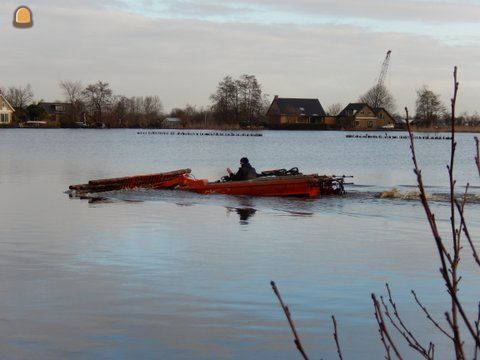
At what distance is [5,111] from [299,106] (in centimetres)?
5697

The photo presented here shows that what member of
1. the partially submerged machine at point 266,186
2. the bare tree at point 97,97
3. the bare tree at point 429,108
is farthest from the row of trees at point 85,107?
the partially submerged machine at point 266,186

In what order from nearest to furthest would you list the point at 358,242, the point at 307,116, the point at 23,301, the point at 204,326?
the point at 204,326 < the point at 23,301 < the point at 358,242 < the point at 307,116

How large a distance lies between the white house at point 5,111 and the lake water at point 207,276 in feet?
386

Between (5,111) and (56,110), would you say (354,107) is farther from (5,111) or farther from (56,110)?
(5,111)

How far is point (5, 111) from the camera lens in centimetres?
13875

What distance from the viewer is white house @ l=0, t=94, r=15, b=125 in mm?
135625

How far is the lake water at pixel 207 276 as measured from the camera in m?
8.86

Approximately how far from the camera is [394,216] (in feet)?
70.7

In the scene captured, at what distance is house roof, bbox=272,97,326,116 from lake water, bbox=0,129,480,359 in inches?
5212

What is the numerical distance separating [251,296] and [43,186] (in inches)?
830

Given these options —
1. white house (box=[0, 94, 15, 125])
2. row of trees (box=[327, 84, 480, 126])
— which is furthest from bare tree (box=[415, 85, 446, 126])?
white house (box=[0, 94, 15, 125])

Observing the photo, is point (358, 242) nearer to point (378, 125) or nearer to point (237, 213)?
point (237, 213)

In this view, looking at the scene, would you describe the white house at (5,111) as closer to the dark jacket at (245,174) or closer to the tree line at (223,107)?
the tree line at (223,107)

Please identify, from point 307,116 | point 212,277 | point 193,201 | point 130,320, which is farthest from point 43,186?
point 307,116
